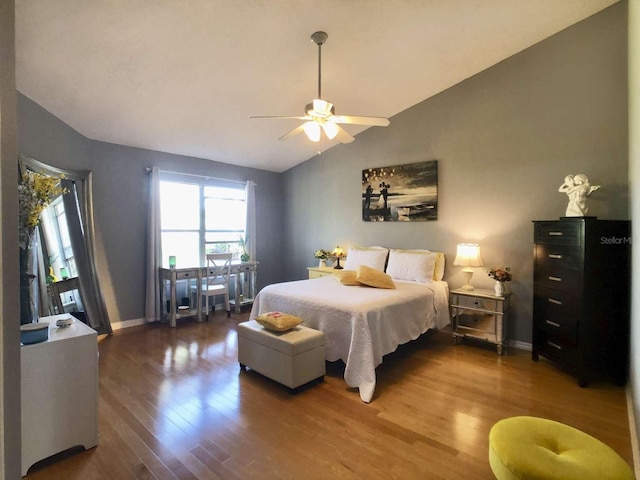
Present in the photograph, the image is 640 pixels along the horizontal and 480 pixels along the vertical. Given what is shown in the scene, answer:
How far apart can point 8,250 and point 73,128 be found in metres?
3.39

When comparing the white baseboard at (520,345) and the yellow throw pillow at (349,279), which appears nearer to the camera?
the white baseboard at (520,345)

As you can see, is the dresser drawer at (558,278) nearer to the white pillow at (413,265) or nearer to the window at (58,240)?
the white pillow at (413,265)

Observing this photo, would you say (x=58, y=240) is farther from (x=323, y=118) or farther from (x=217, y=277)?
(x=323, y=118)

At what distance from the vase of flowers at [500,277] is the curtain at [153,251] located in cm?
434

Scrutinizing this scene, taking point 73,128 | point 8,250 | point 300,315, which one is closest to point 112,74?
point 73,128

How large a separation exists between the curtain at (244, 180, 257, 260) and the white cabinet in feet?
12.2

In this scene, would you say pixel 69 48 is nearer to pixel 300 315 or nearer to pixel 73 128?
pixel 73 128

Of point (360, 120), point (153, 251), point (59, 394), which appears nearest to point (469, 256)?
point (360, 120)

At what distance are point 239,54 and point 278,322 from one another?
2472mm

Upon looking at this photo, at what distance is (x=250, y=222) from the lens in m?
5.75

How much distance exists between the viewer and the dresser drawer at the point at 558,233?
9.11ft

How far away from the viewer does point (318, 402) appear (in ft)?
8.25

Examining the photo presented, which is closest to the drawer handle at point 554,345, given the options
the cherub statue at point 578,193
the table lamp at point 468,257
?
the table lamp at point 468,257

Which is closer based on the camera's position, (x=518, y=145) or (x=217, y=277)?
(x=518, y=145)
